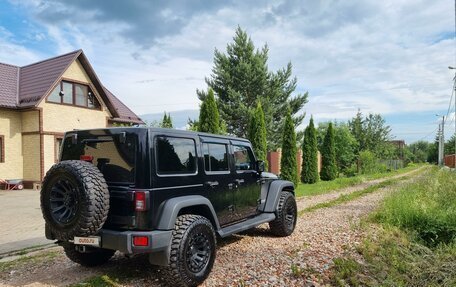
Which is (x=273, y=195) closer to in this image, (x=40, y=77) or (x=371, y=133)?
(x=40, y=77)

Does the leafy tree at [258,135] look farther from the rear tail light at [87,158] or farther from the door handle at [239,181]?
the rear tail light at [87,158]

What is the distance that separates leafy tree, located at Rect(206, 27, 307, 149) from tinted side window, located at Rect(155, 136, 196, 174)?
78.0ft

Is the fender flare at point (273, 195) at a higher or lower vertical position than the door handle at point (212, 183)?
lower

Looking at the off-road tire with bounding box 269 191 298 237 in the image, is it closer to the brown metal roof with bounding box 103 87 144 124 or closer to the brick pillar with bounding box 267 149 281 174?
the brick pillar with bounding box 267 149 281 174

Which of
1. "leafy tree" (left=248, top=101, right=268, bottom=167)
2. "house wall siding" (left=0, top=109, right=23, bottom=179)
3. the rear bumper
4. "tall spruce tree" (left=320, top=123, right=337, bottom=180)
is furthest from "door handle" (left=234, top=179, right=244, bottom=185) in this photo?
"tall spruce tree" (left=320, top=123, right=337, bottom=180)

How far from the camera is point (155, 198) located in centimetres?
426

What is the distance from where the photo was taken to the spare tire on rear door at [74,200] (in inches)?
160

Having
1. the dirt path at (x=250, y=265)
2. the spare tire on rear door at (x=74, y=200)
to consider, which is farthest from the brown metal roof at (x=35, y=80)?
the spare tire on rear door at (x=74, y=200)

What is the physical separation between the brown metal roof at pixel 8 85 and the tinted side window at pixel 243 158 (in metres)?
14.8

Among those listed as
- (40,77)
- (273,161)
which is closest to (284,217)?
(273,161)

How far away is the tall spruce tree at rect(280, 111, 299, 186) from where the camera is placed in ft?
59.4

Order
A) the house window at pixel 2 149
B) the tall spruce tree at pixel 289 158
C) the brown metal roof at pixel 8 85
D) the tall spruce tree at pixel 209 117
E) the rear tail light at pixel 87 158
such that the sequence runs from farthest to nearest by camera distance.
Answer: the tall spruce tree at pixel 289 158 < the brown metal roof at pixel 8 85 < the house window at pixel 2 149 < the tall spruce tree at pixel 209 117 < the rear tail light at pixel 87 158

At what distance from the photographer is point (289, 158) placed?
1827cm

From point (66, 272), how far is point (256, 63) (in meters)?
26.4
